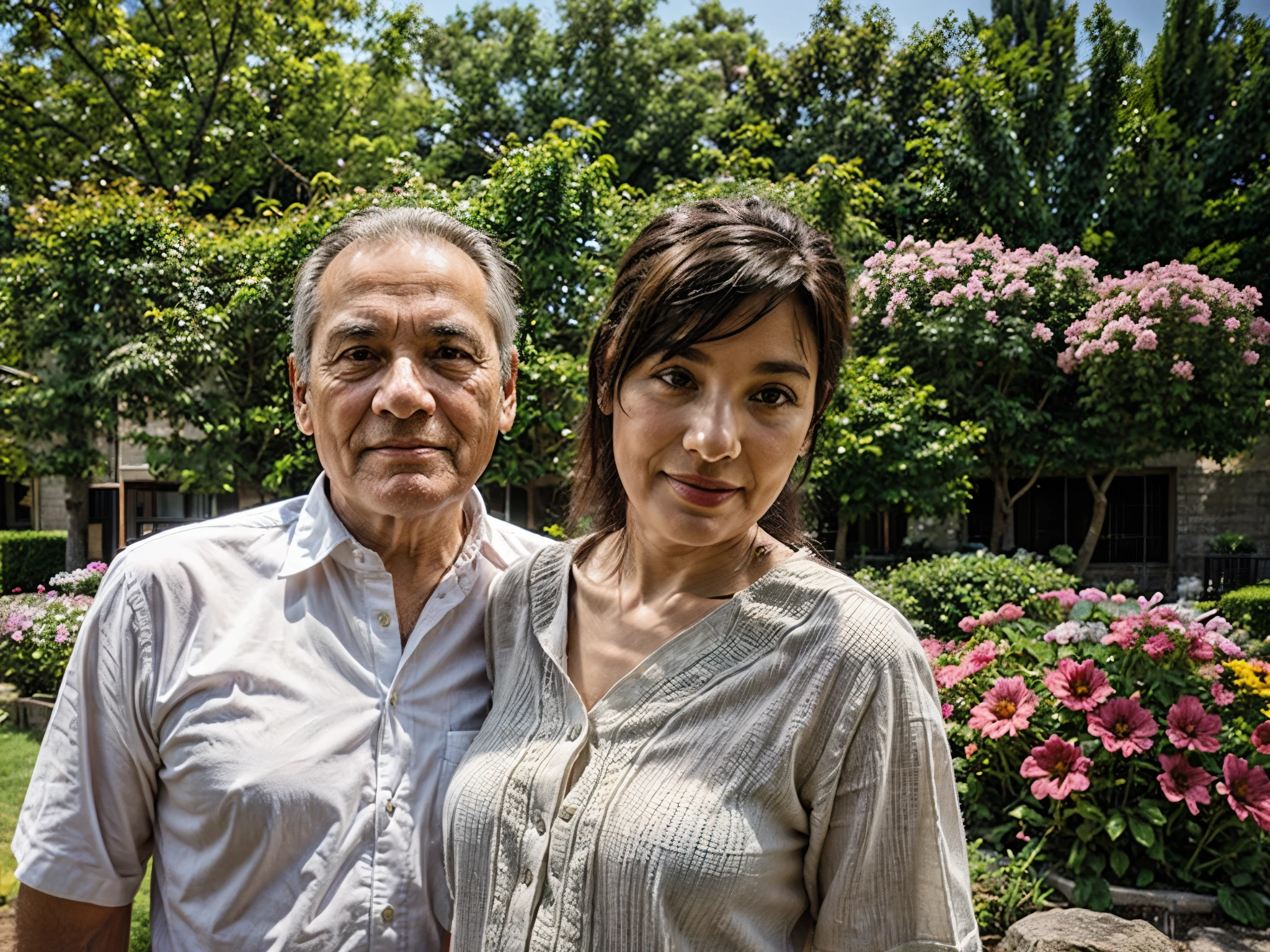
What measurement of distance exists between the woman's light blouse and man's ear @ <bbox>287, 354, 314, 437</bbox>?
0.84m

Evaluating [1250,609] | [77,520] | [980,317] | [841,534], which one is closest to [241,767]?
[841,534]

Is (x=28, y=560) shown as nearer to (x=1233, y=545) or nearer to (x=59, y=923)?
(x=59, y=923)

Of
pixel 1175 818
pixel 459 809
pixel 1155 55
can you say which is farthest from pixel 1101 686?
pixel 1155 55

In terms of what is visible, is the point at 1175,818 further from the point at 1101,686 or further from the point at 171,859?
the point at 171,859

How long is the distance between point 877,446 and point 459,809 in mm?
9389

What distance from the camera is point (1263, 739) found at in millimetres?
3719

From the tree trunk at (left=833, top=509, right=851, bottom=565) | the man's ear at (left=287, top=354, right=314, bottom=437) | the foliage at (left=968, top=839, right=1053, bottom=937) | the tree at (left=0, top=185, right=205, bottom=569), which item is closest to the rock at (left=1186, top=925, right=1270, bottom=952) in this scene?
the foliage at (left=968, top=839, right=1053, bottom=937)

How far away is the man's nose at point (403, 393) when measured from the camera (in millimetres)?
1661

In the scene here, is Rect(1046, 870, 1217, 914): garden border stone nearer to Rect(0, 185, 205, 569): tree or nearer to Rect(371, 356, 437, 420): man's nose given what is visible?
Rect(371, 356, 437, 420): man's nose

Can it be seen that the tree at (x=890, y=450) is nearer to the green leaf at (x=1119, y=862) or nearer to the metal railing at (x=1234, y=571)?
the metal railing at (x=1234, y=571)

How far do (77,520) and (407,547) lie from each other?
14.6 m

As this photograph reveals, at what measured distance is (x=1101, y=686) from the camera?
3.69 metres

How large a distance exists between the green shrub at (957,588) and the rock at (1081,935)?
15.0 feet

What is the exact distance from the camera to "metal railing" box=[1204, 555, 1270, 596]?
47.3ft
